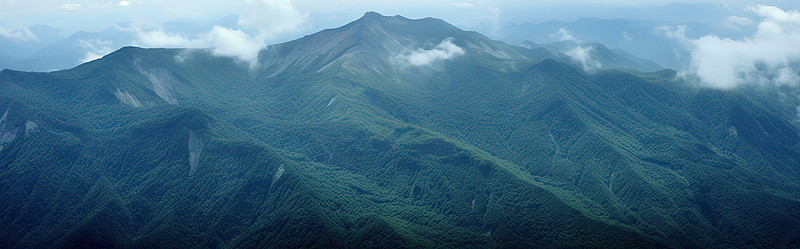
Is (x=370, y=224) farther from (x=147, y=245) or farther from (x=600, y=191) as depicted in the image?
(x=600, y=191)

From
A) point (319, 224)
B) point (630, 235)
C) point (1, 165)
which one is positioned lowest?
point (630, 235)

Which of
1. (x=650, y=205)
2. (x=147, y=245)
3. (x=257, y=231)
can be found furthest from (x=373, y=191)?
(x=650, y=205)

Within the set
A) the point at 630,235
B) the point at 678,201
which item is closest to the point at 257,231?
the point at 630,235

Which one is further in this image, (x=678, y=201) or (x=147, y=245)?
(x=678, y=201)

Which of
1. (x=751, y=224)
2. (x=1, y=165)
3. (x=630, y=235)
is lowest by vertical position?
(x=751, y=224)

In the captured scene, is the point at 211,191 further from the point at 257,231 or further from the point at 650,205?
the point at 650,205

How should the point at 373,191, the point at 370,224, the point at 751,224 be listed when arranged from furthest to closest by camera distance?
1. the point at 373,191
2. the point at 751,224
3. the point at 370,224

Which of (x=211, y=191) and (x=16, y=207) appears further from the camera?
(x=211, y=191)

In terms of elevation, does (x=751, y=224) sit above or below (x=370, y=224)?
below

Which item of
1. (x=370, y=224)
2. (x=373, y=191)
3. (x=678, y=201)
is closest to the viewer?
(x=370, y=224)
